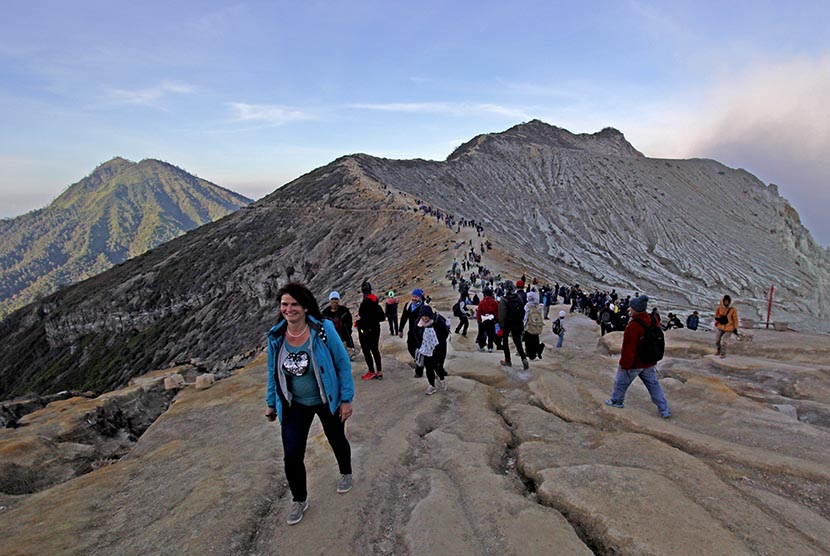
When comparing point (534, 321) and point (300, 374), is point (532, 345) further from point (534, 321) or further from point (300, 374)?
point (300, 374)

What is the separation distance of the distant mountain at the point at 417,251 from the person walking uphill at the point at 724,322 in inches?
698

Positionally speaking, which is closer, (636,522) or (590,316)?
(636,522)

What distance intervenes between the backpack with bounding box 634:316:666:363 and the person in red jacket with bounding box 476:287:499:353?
12.5 feet

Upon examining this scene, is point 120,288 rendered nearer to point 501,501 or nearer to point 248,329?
point 248,329

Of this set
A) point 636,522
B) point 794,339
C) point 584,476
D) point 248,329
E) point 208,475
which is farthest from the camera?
point 248,329

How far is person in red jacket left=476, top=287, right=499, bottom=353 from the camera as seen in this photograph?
385 inches

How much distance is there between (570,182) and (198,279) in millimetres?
57836

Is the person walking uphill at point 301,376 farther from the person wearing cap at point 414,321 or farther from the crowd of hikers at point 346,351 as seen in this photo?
the person wearing cap at point 414,321

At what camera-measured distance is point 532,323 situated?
898cm

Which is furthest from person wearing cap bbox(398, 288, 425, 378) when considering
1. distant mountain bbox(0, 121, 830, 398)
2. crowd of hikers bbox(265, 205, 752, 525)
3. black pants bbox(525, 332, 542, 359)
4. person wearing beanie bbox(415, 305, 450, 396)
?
distant mountain bbox(0, 121, 830, 398)

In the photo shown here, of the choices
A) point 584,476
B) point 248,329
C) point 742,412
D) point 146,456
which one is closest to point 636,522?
point 584,476

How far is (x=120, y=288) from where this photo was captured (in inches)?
2442

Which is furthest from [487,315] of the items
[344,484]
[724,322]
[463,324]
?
[344,484]

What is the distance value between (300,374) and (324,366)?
0.22m
